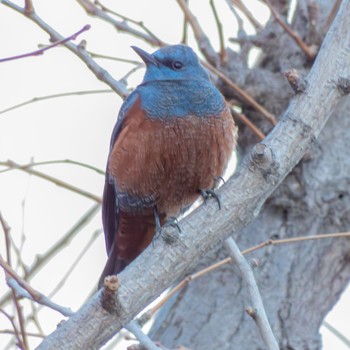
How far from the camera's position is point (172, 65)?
4.61 metres

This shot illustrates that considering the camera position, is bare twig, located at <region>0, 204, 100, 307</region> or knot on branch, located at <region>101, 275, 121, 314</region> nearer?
knot on branch, located at <region>101, 275, 121, 314</region>

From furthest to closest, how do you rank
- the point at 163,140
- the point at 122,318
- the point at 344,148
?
the point at 344,148 < the point at 163,140 < the point at 122,318

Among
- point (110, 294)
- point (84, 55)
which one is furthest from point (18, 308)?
point (84, 55)

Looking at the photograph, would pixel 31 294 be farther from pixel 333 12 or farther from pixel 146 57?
pixel 333 12

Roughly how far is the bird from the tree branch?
1075mm

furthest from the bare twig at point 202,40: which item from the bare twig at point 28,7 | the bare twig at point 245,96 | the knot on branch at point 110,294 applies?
the knot on branch at point 110,294

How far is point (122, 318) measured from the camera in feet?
8.98

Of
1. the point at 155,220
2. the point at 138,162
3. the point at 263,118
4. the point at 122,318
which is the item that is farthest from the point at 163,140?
the point at 122,318

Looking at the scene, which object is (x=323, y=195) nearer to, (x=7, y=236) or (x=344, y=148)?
(x=344, y=148)

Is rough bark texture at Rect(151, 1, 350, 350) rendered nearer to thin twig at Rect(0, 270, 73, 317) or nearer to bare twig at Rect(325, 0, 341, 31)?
bare twig at Rect(325, 0, 341, 31)

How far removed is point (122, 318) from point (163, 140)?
5.31 feet

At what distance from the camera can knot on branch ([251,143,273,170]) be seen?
10.00 feet

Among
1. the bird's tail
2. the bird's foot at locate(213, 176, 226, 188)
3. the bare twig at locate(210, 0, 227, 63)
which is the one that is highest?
the bare twig at locate(210, 0, 227, 63)

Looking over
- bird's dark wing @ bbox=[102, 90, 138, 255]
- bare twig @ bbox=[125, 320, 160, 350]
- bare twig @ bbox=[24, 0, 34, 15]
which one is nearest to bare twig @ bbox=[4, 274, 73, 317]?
bare twig @ bbox=[125, 320, 160, 350]
